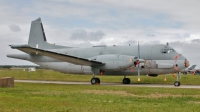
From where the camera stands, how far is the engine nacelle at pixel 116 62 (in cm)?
2647

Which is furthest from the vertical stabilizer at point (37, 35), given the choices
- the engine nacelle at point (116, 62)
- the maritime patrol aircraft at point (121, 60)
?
the engine nacelle at point (116, 62)

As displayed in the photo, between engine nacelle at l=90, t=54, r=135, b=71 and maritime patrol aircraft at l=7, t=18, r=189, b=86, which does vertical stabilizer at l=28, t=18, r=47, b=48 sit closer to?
maritime patrol aircraft at l=7, t=18, r=189, b=86

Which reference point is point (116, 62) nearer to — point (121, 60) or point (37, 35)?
point (121, 60)

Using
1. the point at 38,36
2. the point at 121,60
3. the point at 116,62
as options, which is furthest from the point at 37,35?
the point at 121,60

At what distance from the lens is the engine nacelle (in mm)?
26469

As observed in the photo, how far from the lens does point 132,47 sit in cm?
2914

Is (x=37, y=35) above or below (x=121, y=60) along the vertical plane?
above

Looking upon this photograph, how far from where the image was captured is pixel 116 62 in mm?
26781

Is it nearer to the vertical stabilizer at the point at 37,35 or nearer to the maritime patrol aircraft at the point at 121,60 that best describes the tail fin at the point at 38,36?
the vertical stabilizer at the point at 37,35

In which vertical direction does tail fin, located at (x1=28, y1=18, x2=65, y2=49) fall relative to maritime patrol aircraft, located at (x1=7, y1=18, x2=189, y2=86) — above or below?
above

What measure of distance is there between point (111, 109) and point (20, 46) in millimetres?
17327

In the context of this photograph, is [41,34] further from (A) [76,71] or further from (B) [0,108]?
(B) [0,108]

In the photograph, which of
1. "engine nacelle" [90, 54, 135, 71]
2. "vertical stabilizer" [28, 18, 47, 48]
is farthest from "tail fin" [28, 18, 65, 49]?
"engine nacelle" [90, 54, 135, 71]

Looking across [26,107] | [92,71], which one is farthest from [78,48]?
[26,107]
